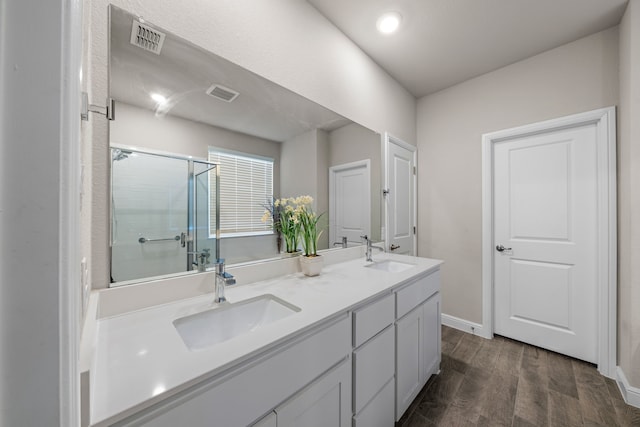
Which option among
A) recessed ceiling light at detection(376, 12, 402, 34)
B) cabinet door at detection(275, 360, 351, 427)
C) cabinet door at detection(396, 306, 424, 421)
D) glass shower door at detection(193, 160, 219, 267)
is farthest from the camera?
recessed ceiling light at detection(376, 12, 402, 34)

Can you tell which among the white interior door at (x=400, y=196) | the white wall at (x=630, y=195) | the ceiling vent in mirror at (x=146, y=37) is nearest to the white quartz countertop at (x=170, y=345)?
the ceiling vent in mirror at (x=146, y=37)

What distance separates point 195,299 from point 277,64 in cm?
137

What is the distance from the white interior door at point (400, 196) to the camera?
246 cm

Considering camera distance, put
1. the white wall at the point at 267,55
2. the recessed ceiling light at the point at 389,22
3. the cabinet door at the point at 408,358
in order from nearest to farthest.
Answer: the white wall at the point at 267,55 < the cabinet door at the point at 408,358 < the recessed ceiling light at the point at 389,22

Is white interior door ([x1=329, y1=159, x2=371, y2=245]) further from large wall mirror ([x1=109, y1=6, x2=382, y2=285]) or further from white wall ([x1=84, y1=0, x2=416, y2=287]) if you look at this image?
white wall ([x1=84, y1=0, x2=416, y2=287])

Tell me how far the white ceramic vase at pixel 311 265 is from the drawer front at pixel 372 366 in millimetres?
493

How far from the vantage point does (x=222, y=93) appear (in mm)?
1291

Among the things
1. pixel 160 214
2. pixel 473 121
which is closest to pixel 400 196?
pixel 473 121

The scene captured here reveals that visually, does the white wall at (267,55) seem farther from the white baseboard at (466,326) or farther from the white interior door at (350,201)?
the white baseboard at (466,326)

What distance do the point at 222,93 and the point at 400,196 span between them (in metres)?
1.98

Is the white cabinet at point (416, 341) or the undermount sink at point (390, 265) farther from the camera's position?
the undermount sink at point (390, 265)

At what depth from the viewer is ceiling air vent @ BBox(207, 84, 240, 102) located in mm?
1255

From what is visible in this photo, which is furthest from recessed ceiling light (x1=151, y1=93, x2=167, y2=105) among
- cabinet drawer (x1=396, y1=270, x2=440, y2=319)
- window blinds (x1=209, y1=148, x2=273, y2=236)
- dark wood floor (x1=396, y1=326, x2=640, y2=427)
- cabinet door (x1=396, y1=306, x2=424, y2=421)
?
dark wood floor (x1=396, y1=326, x2=640, y2=427)

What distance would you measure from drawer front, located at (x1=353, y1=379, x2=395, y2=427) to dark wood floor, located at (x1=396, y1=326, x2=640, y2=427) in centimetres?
23
